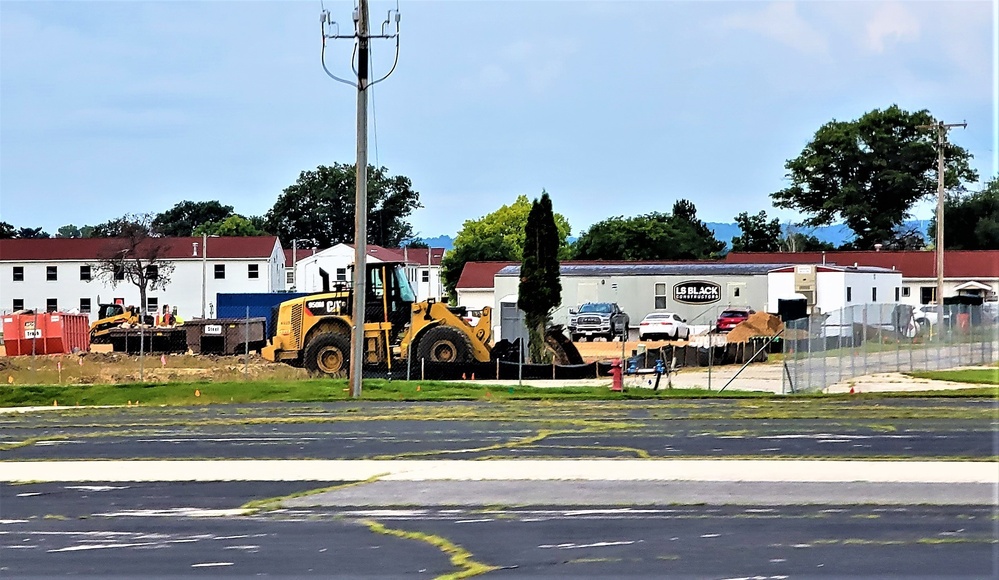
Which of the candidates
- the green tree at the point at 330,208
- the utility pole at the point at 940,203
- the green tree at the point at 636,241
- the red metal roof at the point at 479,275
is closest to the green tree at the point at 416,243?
the green tree at the point at 330,208

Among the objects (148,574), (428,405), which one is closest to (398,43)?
(428,405)

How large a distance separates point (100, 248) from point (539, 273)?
6262 centimetres

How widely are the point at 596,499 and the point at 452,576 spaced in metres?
3.89

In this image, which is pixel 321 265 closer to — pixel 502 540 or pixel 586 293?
pixel 586 293

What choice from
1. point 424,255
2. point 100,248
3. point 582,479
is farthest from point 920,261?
point 582,479

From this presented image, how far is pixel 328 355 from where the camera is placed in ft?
116

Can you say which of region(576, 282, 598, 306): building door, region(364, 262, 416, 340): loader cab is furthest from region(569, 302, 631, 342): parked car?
region(364, 262, 416, 340): loader cab

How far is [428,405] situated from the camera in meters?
27.7

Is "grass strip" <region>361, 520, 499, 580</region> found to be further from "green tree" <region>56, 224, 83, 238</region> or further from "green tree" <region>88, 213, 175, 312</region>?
"green tree" <region>56, 224, 83, 238</region>

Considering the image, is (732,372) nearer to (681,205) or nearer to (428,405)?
(428,405)

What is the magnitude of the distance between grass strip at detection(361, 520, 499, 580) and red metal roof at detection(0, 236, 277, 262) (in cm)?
8485

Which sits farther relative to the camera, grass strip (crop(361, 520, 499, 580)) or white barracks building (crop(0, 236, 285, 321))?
white barracks building (crop(0, 236, 285, 321))

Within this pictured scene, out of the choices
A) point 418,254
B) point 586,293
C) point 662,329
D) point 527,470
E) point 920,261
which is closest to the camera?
point 527,470

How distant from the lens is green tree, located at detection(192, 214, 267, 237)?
449 ft
